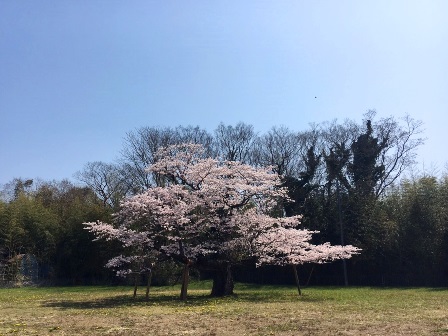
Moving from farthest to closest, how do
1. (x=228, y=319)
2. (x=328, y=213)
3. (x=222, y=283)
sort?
(x=328, y=213), (x=222, y=283), (x=228, y=319)

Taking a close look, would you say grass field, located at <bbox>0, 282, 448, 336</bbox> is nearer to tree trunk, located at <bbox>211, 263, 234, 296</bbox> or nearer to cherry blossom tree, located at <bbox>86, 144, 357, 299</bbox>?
cherry blossom tree, located at <bbox>86, 144, 357, 299</bbox>

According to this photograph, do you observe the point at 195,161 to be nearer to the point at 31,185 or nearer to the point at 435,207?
the point at 435,207

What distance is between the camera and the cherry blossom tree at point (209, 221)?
1995 cm

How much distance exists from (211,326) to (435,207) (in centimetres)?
2185

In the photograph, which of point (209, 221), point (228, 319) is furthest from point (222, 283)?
point (228, 319)

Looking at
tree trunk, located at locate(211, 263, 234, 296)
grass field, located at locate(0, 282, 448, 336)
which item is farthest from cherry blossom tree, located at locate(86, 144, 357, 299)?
grass field, located at locate(0, 282, 448, 336)

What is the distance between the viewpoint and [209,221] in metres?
20.7

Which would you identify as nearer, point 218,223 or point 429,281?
point 218,223

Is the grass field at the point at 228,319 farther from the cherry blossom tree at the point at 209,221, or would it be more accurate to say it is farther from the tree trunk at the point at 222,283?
the tree trunk at the point at 222,283

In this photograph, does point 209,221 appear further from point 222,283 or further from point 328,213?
point 328,213

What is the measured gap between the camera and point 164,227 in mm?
19719

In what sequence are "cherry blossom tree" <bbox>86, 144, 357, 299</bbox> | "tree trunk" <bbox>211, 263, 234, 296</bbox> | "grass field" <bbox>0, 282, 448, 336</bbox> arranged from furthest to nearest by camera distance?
"tree trunk" <bbox>211, 263, 234, 296</bbox> → "cherry blossom tree" <bbox>86, 144, 357, 299</bbox> → "grass field" <bbox>0, 282, 448, 336</bbox>

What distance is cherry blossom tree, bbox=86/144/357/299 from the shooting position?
65.5 ft

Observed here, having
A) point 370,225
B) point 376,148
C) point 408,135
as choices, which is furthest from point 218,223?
point 408,135
